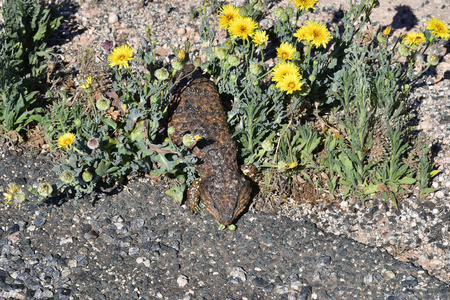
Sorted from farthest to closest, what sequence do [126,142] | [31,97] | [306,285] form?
1. [31,97]
2. [126,142]
3. [306,285]

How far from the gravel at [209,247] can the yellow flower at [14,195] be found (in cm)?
9

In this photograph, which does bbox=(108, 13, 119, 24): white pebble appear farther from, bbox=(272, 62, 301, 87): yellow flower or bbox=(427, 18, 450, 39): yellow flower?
bbox=(427, 18, 450, 39): yellow flower


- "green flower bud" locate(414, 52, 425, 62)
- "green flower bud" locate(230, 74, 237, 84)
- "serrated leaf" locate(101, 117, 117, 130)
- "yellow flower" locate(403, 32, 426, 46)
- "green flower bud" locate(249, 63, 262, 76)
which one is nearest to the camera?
"green flower bud" locate(249, 63, 262, 76)

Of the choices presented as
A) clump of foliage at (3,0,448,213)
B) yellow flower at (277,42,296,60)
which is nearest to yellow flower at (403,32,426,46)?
clump of foliage at (3,0,448,213)

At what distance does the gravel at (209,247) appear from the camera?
411 centimetres

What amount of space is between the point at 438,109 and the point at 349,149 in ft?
3.79

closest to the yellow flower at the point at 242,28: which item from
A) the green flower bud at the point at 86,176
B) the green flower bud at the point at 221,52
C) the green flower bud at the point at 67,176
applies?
the green flower bud at the point at 221,52

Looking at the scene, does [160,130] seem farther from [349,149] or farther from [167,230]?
[349,149]

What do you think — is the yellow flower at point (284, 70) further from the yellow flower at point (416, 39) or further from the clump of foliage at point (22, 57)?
the clump of foliage at point (22, 57)

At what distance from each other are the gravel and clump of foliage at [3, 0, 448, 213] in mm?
212

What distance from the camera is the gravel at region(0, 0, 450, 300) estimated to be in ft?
13.5

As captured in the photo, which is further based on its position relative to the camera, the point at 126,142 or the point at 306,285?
the point at 126,142

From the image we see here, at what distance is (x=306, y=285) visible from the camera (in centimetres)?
415

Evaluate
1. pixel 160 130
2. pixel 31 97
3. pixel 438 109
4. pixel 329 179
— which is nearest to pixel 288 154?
pixel 329 179
